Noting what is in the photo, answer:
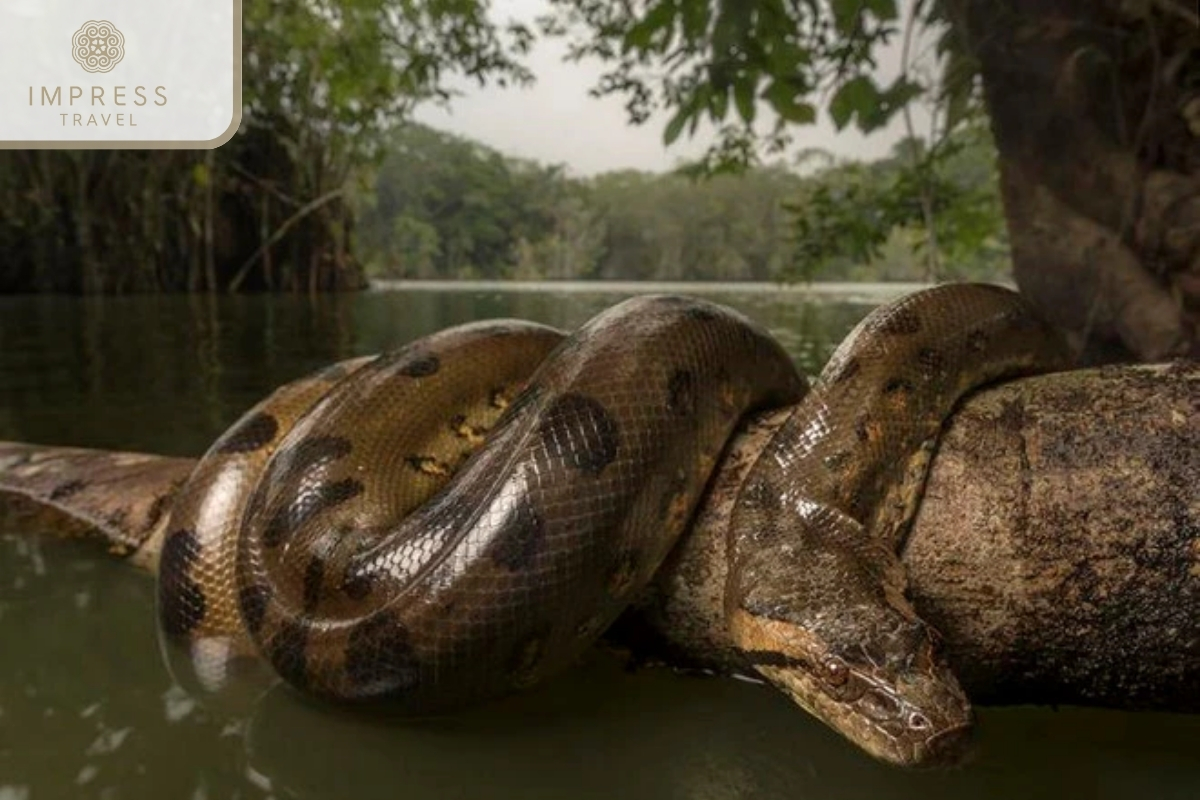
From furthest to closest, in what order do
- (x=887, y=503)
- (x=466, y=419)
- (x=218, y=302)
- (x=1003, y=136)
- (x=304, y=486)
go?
(x=218, y=302) < (x=1003, y=136) < (x=466, y=419) < (x=304, y=486) < (x=887, y=503)

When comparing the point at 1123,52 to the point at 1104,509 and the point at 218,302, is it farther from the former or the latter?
the point at 218,302

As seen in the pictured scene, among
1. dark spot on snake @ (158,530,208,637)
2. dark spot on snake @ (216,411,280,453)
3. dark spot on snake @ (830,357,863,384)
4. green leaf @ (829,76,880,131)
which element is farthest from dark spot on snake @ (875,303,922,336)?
dark spot on snake @ (158,530,208,637)

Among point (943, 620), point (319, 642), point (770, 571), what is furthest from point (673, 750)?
point (319, 642)

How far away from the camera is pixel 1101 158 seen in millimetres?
5699

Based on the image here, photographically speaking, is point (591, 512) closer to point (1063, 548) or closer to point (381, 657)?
point (381, 657)

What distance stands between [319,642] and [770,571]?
1.14 metres

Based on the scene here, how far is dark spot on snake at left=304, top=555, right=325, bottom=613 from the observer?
7.89ft

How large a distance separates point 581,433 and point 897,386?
92cm

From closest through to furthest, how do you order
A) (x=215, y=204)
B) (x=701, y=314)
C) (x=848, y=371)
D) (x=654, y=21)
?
(x=848, y=371)
(x=701, y=314)
(x=654, y=21)
(x=215, y=204)

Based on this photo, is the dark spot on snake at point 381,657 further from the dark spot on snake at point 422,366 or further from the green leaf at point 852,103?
the green leaf at point 852,103

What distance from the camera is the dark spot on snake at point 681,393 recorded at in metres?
2.58

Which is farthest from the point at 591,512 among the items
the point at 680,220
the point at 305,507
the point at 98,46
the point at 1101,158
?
the point at 680,220

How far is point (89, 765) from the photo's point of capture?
2.30m

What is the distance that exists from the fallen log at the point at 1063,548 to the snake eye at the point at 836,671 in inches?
15.3
